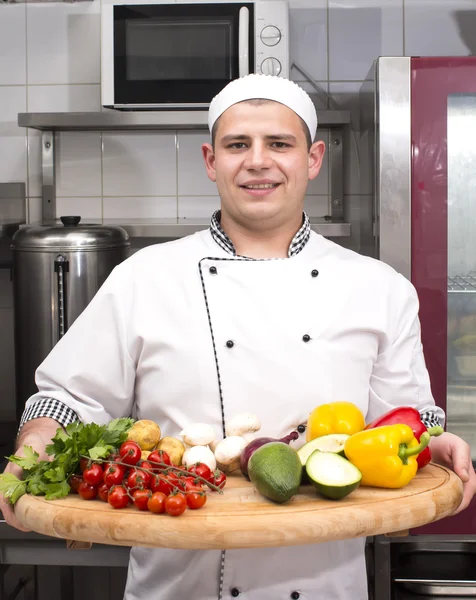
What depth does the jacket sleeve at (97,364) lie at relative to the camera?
4.67ft

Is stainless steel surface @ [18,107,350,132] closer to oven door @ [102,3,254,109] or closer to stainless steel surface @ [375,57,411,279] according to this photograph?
oven door @ [102,3,254,109]

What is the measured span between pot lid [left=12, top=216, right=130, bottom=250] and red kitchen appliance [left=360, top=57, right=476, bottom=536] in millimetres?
776

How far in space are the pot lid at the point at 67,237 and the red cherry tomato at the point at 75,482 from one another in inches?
49.7

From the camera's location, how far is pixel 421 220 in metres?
2.14

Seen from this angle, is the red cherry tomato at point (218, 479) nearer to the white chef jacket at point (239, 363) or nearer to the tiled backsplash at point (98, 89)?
the white chef jacket at point (239, 363)

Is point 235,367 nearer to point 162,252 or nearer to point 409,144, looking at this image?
point 162,252

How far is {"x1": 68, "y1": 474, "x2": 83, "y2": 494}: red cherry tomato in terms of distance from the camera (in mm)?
1123

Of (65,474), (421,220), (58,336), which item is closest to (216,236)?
(65,474)

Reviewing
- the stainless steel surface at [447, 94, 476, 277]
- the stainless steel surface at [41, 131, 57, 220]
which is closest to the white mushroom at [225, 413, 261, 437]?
the stainless steel surface at [447, 94, 476, 277]

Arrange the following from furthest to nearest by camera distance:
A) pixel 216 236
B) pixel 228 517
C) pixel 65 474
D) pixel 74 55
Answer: pixel 74 55 → pixel 216 236 → pixel 65 474 → pixel 228 517

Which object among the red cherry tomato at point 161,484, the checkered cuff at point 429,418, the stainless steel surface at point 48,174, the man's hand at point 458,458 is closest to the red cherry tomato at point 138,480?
the red cherry tomato at point 161,484

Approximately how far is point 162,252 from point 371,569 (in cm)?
111

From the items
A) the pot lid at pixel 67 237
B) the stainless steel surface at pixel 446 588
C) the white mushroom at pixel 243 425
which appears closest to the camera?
the white mushroom at pixel 243 425

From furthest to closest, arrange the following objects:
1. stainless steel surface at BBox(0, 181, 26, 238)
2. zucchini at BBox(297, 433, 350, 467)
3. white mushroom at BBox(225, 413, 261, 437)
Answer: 1. stainless steel surface at BBox(0, 181, 26, 238)
2. white mushroom at BBox(225, 413, 261, 437)
3. zucchini at BBox(297, 433, 350, 467)
